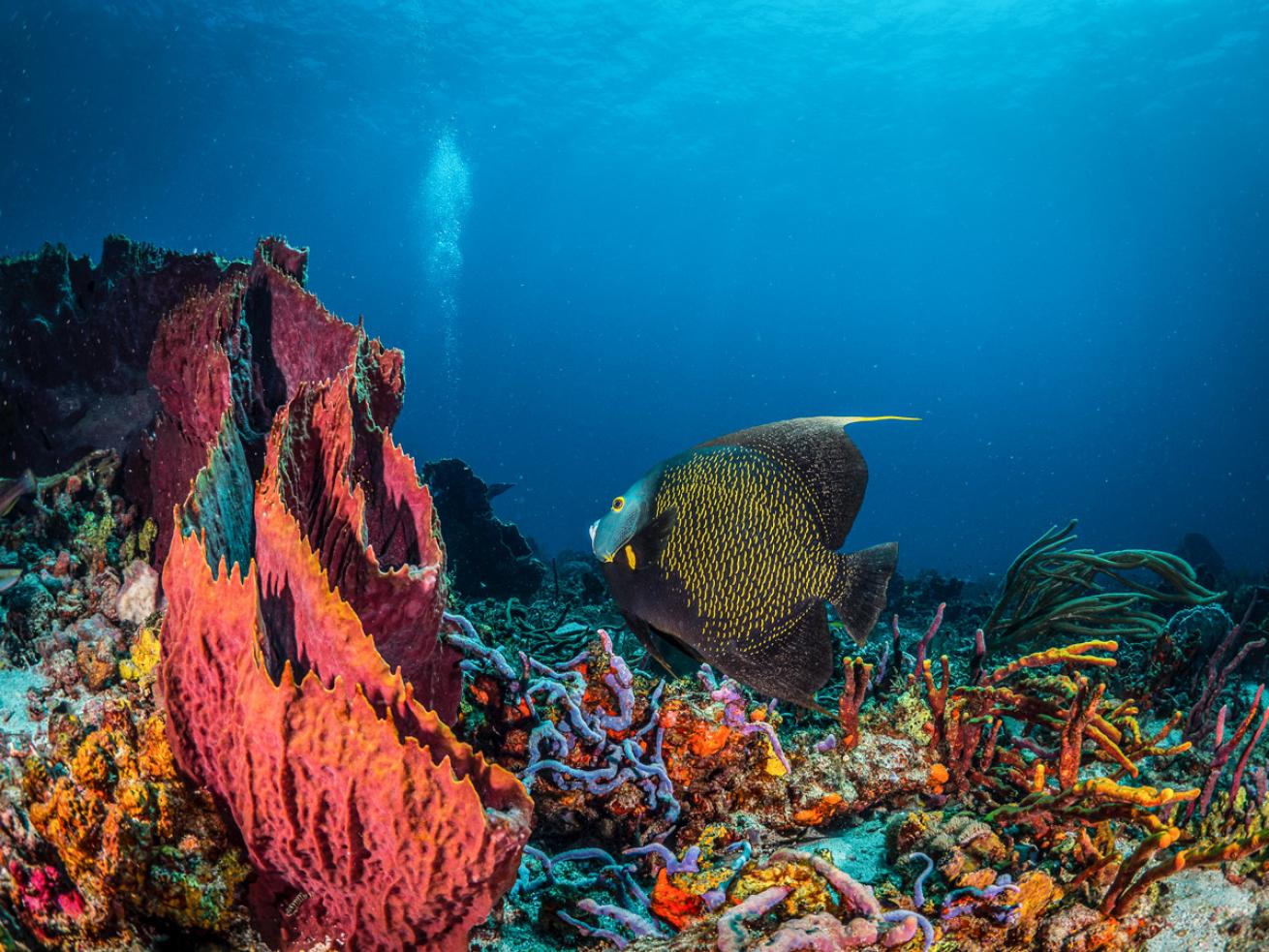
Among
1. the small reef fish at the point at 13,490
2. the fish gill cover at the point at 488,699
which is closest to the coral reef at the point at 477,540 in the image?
the fish gill cover at the point at 488,699

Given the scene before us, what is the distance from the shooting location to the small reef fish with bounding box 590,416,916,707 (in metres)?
2.11

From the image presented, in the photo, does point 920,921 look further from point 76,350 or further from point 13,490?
point 76,350

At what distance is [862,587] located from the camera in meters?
2.11

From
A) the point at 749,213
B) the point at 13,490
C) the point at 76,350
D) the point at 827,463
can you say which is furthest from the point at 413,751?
the point at 749,213

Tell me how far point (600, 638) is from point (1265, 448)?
424 feet

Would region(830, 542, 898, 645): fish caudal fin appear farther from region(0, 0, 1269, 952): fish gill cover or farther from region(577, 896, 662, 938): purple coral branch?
region(577, 896, 662, 938): purple coral branch

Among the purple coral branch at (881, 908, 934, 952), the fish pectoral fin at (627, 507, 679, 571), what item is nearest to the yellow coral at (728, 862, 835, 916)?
the purple coral branch at (881, 908, 934, 952)

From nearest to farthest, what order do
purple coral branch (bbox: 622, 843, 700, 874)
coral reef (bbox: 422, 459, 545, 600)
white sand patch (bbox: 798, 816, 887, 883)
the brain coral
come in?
the brain coral → purple coral branch (bbox: 622, 843, 700, 874) → white sand patch (bbox: 798, 816, 887, 883) → coral reef (bbox: 422, 459, 545, 600)

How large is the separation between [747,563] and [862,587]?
0.38 meters

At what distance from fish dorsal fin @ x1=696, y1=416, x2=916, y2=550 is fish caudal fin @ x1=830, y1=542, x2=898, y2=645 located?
0.11 metres

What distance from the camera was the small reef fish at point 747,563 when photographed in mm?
2113

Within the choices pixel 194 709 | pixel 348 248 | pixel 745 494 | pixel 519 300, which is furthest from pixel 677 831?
pixel 519 300

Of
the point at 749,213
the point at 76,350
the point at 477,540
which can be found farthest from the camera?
the point at 749,213

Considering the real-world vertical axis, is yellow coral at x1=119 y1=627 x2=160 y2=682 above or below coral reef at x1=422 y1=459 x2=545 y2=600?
below
